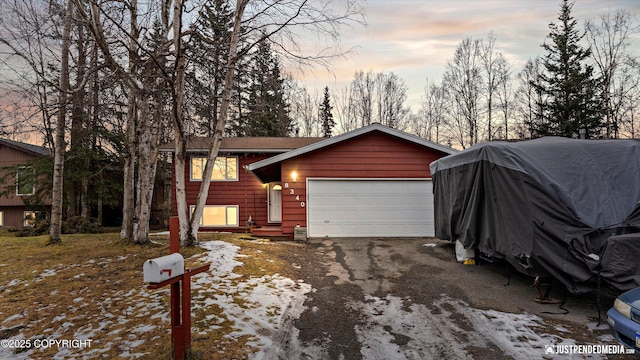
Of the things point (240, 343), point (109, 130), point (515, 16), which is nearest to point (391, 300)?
point (240, 343)

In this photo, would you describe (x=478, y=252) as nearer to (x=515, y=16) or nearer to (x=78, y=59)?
(x=515, y=16)

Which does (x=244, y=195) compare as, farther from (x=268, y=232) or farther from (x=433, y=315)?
(x=433, y=315)

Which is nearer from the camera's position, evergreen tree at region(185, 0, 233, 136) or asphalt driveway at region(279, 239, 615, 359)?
asphalt driveway at region(279, 239, 615, 359)

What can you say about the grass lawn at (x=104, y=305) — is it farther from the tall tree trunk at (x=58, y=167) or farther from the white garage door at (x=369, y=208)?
the white garage door at (x=369, y=208)

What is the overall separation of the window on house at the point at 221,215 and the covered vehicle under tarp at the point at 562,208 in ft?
36.4

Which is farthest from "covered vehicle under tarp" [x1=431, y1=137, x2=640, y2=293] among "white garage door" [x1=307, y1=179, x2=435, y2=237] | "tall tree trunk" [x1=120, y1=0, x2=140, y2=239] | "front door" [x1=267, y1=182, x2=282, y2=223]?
"front door" [x1=267, y1=182, x2=282, y2=223]

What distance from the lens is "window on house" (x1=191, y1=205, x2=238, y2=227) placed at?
1481 cm

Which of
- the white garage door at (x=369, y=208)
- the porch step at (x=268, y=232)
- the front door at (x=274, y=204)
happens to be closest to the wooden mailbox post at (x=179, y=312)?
the white garage door at (x=369, y=208)

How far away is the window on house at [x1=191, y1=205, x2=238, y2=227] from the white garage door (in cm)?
522

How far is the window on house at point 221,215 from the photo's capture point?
1481 centimetres

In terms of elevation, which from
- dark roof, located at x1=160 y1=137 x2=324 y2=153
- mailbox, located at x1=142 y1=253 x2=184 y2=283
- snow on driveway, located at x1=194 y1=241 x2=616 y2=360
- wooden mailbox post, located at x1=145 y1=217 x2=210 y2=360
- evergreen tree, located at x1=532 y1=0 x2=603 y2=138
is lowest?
snow on driveway, located at x1=194 y1=241 x2=616 y2=360

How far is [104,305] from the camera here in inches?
180

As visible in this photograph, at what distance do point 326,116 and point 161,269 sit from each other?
93.0 ft

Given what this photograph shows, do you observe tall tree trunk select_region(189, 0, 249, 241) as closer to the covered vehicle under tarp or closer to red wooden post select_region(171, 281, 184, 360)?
red wooden post select_region(171, 281, 184, 360)
